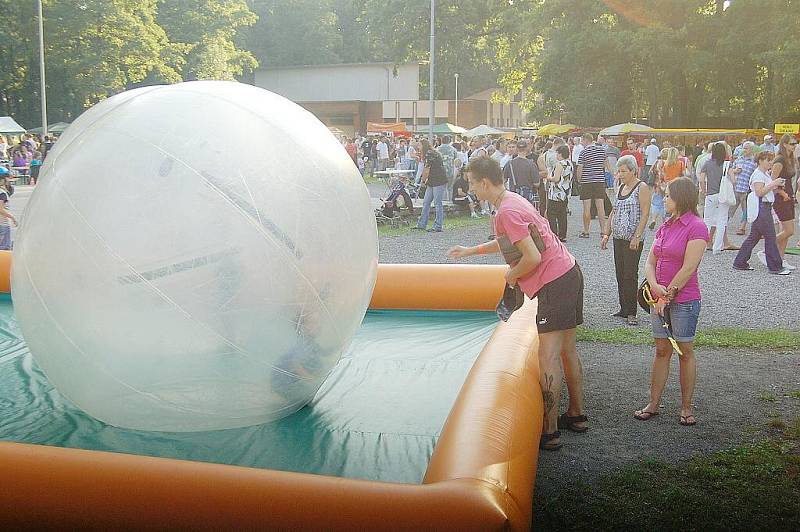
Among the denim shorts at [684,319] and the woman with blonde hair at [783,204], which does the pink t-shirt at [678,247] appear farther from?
the woman with blonde hair at [783,204]

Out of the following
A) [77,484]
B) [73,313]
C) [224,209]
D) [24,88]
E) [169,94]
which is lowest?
[77,484]

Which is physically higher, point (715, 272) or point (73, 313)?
point (73, 313)

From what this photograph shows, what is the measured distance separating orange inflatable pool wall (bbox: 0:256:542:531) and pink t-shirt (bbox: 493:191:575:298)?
115 cm

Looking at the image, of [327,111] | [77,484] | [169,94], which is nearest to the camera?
[77,484]

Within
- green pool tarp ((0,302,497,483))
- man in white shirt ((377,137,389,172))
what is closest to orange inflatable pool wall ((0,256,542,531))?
green pool tarp ((0,302,497,483))

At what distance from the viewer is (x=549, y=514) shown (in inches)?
167

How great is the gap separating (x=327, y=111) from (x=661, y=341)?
55585 mm

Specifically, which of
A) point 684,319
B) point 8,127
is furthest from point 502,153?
point 8,127

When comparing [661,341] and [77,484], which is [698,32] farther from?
[77,484]

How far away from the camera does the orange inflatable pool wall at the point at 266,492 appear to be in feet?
10.5

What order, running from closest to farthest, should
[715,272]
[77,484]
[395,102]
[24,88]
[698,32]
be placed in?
[77,484], [715,272], [698,32], [24,88], [395,102]

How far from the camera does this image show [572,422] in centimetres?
541

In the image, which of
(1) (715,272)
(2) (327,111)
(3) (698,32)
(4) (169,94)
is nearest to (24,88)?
(2) (327,111)

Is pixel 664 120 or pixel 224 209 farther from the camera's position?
pixel 664 120
